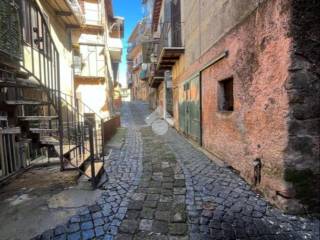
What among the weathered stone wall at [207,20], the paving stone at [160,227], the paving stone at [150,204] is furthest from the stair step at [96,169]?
the weathered stone wall at [207,20]

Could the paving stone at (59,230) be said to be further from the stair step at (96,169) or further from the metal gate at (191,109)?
the metal gate at (191,109)

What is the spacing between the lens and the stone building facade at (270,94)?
8.71ft

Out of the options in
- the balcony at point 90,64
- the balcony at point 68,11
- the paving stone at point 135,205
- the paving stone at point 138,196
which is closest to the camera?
the paving stone at point 135,205

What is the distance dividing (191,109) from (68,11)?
21.6 feet

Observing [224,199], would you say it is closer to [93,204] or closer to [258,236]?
[258,236]

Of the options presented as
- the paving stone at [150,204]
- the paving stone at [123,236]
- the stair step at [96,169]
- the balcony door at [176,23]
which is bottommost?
the paving stone at [123,236]

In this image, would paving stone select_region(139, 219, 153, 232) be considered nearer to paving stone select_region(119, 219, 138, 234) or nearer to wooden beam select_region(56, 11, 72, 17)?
paving stone select_region(119, 219, 138, 234)

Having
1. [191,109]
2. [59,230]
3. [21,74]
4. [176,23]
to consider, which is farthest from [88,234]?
[176,23]

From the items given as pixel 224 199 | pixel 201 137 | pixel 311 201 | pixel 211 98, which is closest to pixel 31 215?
pixel 224 199

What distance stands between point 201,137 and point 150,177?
9.52ft

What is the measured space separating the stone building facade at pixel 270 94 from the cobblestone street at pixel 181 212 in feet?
1.01

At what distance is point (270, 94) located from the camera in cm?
303

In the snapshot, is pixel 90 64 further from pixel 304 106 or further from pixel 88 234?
pixel 304 106

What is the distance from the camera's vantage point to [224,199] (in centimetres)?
322
